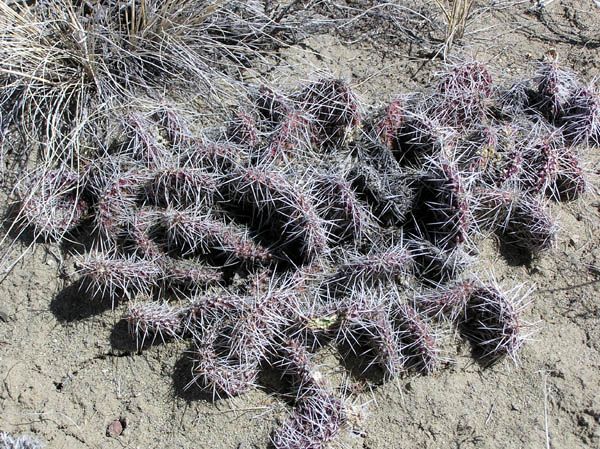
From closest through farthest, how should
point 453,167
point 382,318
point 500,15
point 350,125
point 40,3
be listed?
point 382,318
point 453,167
point 350,125
point 40,3
point 500,15

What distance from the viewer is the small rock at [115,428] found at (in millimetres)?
3311

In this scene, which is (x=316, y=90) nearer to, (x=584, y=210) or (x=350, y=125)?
(x=350, y=125)

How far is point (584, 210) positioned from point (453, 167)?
2.76 ft

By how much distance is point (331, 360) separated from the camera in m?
3.41

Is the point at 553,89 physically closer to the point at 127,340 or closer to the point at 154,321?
the point at 154,321

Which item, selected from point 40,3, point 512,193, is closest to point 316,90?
point 512,193

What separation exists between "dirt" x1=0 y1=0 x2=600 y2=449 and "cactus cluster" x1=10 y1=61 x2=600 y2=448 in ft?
0.34

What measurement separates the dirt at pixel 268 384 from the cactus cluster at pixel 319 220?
10cm

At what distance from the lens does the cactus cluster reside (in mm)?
3299

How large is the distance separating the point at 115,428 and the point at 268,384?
2.26ft

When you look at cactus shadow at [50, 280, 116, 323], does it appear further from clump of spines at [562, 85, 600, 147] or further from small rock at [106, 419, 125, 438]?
clump of spines at [562, 85, 600, 147]

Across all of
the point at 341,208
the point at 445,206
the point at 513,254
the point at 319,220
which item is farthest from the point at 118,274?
the point at 513,254

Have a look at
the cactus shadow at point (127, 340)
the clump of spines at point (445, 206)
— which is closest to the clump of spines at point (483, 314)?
the clump of spines at point (445, 206)

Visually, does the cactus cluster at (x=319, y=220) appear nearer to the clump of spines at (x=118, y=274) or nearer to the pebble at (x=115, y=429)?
the clump of spines at (x=118, y=274)
